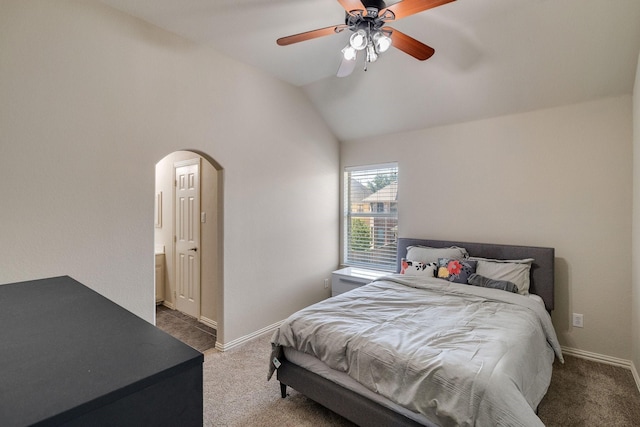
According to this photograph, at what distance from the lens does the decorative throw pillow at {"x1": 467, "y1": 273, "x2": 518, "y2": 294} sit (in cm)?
276

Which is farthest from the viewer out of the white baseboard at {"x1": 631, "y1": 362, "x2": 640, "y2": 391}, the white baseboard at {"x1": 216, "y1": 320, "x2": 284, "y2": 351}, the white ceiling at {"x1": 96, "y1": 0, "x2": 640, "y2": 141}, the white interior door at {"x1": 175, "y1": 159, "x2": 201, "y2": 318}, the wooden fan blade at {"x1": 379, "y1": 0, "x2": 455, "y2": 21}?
the white interior door at {"x1": 175, "y1": 159, "x2": 201, "y2": 318}

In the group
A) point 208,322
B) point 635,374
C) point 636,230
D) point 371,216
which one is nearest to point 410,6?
point 636,230

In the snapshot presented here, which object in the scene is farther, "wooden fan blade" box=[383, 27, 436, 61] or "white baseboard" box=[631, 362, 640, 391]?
"white baseboard" box=[631, 362, 640, 391]

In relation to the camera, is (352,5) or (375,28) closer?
(352,5)

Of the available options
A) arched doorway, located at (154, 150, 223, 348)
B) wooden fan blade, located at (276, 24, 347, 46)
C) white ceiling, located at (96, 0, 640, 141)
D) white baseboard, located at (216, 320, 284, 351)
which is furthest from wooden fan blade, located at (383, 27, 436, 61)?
white baseboard, located at (216, 320, 284, 351)

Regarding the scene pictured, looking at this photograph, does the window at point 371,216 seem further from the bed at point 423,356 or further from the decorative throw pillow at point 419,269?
the bed at point 423,356

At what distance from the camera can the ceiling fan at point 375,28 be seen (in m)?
1.74

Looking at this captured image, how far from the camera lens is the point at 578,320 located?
115 inches

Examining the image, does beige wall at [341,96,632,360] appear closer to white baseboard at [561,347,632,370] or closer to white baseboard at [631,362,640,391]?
white baseboard at [561,347,632,370]

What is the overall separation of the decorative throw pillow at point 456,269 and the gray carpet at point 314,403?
102 cm

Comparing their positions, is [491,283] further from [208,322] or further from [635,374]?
[208,322]

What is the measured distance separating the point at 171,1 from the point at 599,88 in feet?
11.6

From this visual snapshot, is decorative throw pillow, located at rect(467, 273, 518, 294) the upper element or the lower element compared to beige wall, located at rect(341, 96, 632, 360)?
lower

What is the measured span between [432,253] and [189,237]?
2.87 meters
